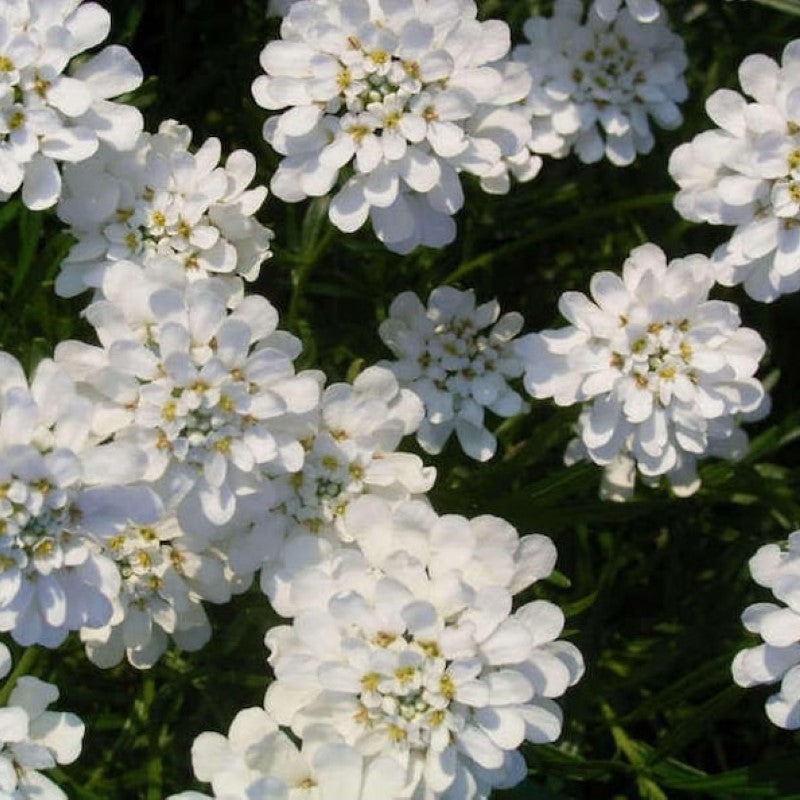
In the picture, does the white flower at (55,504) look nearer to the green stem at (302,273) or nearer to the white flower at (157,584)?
the white flower at (157,584)

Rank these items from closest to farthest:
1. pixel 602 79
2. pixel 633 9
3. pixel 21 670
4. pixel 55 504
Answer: pixel 55 504 < pixel 21 670 < pixel 633 9 < pixel 602 79

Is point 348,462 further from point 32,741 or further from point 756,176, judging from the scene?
point 756,176

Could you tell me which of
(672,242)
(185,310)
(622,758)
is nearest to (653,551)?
(622,758)

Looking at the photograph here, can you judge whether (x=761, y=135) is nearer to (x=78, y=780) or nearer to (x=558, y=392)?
(x=558, y=392)

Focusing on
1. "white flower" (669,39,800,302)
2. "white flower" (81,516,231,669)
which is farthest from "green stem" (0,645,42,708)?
"white flower" (669,39,800,302)

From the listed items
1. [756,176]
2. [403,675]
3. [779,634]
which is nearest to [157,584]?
[403,675]

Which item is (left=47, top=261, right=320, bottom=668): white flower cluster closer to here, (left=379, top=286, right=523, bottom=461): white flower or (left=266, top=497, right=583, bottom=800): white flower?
(left=266, top=497, right=583, bottom=800): white flower
